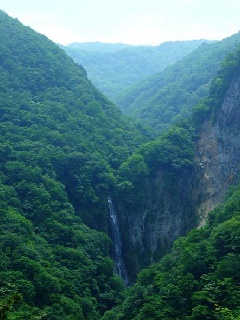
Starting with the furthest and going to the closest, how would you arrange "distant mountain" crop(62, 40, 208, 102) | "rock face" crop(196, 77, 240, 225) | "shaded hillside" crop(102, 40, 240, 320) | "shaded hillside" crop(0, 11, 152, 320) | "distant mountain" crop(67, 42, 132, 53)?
"distant mountain" crop(67, 42, 132, 53) → "distant mountain" crop(62, 40, 208, 102) → "rock face" crop(196, 77, 240, 225) → "shaded hillside" crop(0, 11, 152, 320) → "shaded hillside" crop(102, 40, 240, 320)

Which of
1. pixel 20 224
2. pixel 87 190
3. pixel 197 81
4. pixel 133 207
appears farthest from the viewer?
pixel 197 81

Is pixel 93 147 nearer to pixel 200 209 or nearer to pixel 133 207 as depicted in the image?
pixel 133 207

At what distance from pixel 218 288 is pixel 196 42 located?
11829cm

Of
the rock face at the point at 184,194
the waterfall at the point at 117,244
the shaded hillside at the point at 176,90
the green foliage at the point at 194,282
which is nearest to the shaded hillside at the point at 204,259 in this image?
the green foliage at the point at 194,282

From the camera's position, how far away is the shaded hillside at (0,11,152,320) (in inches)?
1097

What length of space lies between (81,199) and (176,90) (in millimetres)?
34723

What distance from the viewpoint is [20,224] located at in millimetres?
31219

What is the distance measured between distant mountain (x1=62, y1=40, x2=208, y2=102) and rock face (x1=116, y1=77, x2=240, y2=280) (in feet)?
159

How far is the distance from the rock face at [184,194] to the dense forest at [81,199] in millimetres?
638

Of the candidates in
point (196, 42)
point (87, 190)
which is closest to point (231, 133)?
point (87, 190)

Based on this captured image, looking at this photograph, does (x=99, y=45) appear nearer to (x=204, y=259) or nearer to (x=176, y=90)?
(x=176, y=90)

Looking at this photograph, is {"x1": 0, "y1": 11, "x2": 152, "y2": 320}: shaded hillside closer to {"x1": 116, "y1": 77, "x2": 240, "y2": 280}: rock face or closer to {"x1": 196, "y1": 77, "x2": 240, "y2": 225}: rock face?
{"x1": 116, "y1": 77, "x2": 240, "y2": 280}: rock face

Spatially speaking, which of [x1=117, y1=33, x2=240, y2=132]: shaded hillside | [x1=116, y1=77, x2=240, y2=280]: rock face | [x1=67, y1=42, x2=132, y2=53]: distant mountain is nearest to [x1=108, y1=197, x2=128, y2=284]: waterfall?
[x1=116, y1=77, x2=240, y2=280]: rock face

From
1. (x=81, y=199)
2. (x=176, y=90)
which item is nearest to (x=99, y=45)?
(x=176, y=90)
